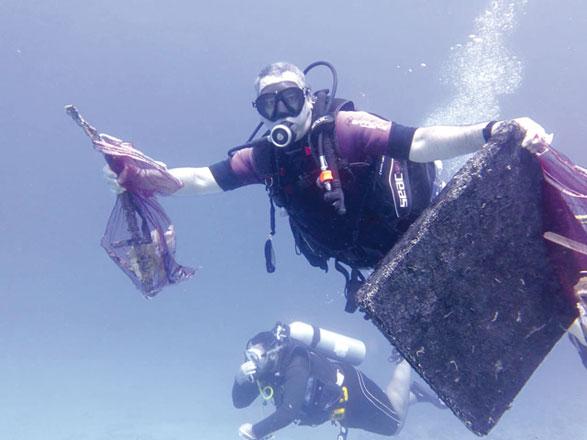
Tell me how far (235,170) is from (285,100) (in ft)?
3.33

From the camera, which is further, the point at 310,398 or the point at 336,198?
the point at 310,398

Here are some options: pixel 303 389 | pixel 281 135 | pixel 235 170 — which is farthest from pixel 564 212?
pixel 303 389

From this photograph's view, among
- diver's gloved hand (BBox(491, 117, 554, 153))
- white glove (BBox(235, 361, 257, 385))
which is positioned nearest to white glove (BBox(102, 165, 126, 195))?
diver's gloved hand (BBox(491, 117, 554, 153))

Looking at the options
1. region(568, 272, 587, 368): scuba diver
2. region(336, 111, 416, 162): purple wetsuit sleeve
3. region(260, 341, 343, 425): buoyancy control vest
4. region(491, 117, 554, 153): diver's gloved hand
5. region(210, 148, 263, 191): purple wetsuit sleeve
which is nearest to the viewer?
region(491, 117, 554, 153): diver's gloved hand

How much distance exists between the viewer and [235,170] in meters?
4.77

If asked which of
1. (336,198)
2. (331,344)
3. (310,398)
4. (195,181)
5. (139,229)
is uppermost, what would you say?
(336,198)

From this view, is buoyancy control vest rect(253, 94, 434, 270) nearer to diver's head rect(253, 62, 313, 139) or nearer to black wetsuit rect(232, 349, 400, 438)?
diver's head rect(253, 62, 313, 139)

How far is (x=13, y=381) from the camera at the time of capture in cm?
→ 3209

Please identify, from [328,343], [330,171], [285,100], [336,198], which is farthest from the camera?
[328,343]

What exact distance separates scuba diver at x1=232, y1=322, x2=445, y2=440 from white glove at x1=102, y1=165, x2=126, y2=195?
4.75 m

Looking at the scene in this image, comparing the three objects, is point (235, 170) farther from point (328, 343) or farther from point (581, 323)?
point (328, 343)

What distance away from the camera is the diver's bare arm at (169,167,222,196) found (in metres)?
4.56

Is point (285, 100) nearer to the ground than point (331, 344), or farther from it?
farther from it

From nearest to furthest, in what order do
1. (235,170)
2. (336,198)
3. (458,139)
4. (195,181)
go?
(458,139) → (336,198) → (195,181) → (235,170)
